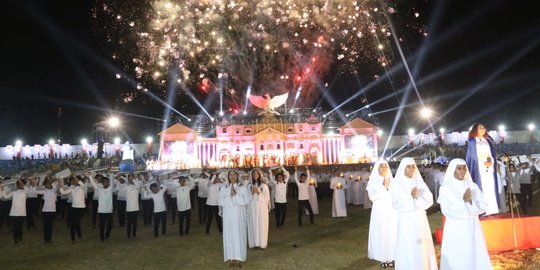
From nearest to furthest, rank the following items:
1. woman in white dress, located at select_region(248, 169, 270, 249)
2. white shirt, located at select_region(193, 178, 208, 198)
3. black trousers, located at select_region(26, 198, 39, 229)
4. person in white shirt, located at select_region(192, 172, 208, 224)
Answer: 1. woman in white dress, located at select_region(248, 169, 270, 249)
2. black trousers, located at select_region(26, 198, 39, 229)
3. person in white shirt, located at select_region(192, 172, 208, 224)
4. white shirt, located at select_region(193, 178, 208, 198)

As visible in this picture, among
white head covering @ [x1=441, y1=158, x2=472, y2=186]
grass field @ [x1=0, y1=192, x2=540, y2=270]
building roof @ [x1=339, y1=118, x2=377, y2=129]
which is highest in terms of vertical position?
building roof @ [x1=339, y1=118, x2=377, y2=129]

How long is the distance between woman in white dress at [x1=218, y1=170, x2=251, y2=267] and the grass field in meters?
0.31

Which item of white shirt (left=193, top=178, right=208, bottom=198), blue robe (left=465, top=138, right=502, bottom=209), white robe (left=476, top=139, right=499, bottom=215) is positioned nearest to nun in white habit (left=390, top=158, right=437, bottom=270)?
blue robe (left=465, top=138, right=502, bottom=209)

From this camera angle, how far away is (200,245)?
35.6 feet

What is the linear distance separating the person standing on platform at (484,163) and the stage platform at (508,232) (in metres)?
0.46

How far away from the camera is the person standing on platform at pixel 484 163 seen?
349 inches

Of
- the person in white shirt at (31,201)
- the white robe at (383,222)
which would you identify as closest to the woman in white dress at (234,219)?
the white robe at (383,222)

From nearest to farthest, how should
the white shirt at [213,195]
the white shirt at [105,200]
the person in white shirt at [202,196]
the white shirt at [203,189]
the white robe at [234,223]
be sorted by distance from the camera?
the white robe at [234,223] → the white shirt at [105,200] → the white shirt at [213,195] → the person in white shirt at [202,196] → the white shirt at [203,189]

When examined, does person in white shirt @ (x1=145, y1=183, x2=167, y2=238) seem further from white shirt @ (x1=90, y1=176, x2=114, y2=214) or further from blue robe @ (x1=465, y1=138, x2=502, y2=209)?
blue robe @ (x1=465, y1=138, x2=502, y2=209)

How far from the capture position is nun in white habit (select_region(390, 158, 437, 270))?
668cm

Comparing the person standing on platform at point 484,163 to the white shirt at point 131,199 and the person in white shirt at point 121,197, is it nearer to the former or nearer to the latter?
the white shirt at point 131,199

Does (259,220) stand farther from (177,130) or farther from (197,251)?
(177,130)

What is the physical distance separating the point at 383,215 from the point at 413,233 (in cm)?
136

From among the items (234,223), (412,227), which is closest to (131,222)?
(234,223)
